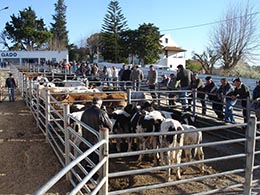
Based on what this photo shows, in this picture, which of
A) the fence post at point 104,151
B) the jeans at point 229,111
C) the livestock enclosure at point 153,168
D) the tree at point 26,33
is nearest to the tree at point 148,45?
the tree at point 26,33

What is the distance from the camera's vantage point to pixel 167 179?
551 centimetres

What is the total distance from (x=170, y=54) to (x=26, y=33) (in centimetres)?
3147

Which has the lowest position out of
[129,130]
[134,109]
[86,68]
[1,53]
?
[129,130]

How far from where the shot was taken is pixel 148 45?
5022 cm

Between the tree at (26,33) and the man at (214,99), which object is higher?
the tree at (26,33)

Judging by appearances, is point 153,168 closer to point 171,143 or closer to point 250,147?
point 250,147

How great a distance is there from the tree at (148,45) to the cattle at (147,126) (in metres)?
44.2

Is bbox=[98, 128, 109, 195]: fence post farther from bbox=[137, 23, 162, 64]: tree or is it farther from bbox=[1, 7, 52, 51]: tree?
bbox=[1, 7, 52, 51]: tree

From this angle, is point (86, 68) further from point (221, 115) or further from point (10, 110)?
point (221, 115)

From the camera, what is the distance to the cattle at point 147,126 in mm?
6336

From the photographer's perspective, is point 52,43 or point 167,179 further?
point 52,43

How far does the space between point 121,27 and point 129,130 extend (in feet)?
179

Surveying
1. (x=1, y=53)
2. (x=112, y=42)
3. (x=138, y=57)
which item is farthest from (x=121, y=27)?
(x=1, y=53)

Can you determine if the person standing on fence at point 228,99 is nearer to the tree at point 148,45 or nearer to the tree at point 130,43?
the tree at point 148,45
